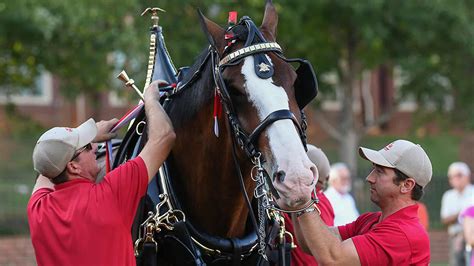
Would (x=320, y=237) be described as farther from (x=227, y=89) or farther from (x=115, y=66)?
(x=115, y=66)

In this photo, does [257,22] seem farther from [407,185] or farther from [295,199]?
[295,199]

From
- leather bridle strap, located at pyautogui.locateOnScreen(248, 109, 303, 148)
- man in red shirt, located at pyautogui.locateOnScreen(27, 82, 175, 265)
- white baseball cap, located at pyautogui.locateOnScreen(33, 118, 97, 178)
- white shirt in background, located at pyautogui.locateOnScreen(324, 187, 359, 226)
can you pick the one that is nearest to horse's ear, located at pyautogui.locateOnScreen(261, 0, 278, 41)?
leather bridle strap, located at pyautogui.locateOnScreen(248, 109, 303, 148)

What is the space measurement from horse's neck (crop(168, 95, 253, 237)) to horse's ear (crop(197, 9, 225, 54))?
311 millimetres

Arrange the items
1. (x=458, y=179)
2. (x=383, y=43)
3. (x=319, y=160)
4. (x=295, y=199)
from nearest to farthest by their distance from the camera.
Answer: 1. (x=295, y=199)
2. (x=319, y=160)
3. (x=458, y=179)
4. (x=383, y=43)

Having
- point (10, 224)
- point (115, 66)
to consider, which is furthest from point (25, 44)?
point (10, 224)

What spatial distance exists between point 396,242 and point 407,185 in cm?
38

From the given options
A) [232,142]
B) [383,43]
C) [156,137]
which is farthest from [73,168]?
[383,43]

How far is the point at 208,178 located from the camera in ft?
16.4

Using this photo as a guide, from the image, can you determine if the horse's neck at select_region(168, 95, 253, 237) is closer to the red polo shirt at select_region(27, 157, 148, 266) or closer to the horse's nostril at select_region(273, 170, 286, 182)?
the red polo shirt at select_region(27, 157, 148, 266)

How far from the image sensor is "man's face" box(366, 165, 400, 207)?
5137mm

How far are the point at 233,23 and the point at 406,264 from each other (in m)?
1.59

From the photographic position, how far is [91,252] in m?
4.57

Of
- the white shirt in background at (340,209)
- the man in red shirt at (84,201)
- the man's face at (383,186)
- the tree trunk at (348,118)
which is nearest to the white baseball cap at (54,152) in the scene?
the man in red shirt at (84,201)

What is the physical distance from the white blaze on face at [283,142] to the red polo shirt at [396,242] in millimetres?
850
